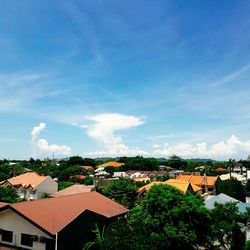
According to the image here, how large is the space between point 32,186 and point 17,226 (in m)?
35.3

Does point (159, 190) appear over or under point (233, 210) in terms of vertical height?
over

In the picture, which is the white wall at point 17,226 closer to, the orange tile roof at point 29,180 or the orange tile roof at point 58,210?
the orange tile roof at point 58,210

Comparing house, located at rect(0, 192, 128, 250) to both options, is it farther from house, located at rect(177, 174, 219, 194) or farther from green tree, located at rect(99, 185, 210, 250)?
house, located at rect(177, 174, 219, 194)

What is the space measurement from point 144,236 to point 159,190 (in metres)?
4.80

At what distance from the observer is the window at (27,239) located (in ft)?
84.0

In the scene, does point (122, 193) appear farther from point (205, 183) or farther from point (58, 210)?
point (205, 183)

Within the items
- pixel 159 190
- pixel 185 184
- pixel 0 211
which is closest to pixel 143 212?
pixel 159 190

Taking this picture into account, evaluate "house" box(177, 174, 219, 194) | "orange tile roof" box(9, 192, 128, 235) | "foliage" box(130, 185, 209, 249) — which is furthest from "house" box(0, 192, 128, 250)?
"house" box(177, 174, 219, 194)

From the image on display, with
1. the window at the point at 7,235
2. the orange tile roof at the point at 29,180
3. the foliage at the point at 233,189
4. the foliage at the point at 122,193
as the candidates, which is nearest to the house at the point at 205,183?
the foliage at the point at 233,189

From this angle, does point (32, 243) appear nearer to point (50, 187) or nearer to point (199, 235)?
point (199, 235)

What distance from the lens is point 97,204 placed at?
35.5m

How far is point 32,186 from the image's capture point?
6031 cm

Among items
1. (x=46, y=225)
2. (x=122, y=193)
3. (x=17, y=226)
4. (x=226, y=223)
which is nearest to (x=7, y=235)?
(x=17, y=226)

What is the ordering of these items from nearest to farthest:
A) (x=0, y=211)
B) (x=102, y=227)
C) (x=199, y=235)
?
(x=199, y=235) → (x=0, y=211) → (x=102, y=227)
